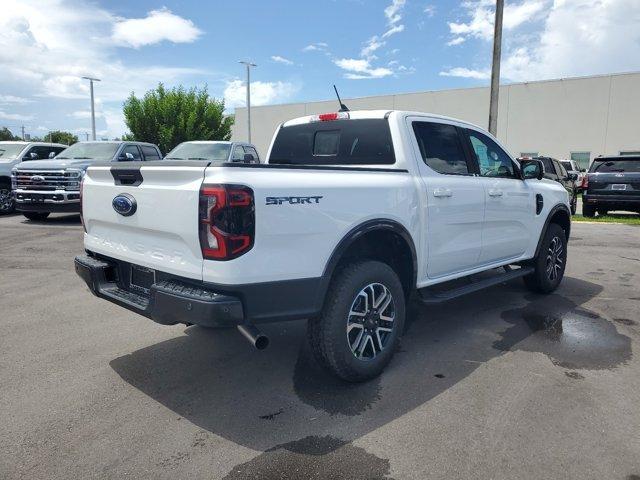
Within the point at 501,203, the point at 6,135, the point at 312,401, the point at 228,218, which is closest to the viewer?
the point at 228,218

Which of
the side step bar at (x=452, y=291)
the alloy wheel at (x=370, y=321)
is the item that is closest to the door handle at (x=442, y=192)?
the side step bar at (x=452, y=291)

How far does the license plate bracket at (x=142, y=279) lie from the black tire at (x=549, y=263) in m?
4.32

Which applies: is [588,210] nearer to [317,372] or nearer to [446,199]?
[446,199]

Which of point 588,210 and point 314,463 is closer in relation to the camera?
point 314,463

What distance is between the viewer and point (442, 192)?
3.95 m

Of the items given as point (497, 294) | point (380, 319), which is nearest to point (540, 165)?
point (497, 294)

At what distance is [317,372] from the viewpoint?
368 cm

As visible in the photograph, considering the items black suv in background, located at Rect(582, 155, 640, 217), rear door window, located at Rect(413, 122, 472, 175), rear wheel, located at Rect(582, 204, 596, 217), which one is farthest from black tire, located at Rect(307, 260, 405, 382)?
rear wheel, located at Rect(582, 204, 596, 217)

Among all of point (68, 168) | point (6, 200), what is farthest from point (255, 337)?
point (6, 200)

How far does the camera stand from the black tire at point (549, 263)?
5711mm

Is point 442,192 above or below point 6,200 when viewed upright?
A: above

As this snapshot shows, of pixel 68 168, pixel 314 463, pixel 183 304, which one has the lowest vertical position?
pixel 314 463

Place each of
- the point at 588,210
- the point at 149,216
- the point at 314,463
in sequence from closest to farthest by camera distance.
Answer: the point at 314,463 → the point at 149,216 → the point at 588,210

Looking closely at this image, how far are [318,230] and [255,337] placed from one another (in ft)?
2.41
